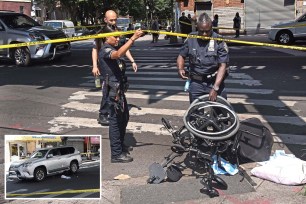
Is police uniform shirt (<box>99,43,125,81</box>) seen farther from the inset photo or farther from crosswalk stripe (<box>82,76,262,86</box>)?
crosswalk stripe (<box>82,76,262,86</box>)

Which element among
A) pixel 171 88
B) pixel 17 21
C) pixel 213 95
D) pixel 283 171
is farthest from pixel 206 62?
pixel 17 21

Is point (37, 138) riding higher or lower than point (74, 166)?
higher

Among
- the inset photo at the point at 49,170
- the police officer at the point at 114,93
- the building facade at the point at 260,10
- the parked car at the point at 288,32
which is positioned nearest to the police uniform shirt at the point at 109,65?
the police officer at the point at 114,93

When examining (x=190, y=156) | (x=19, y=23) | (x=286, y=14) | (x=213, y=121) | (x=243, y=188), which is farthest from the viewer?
(x=286, y=14)

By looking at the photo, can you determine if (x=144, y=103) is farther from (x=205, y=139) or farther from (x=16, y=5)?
(x=16, y=5)

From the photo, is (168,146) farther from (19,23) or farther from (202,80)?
(19,23)

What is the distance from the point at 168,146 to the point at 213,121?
1.39 metres

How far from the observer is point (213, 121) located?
4.83 metres

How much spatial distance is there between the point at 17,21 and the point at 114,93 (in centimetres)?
1293

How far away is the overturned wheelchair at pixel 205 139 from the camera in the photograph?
4695 millimetres

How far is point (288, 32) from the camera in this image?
880 inches

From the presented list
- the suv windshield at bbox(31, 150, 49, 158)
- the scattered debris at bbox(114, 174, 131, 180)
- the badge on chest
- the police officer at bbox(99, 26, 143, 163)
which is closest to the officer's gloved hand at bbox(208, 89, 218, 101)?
the badge on chest

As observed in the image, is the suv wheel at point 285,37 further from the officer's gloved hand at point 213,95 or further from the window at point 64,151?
the window at point 64,151

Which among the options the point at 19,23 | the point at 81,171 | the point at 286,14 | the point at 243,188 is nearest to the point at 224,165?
the point at 243,188
